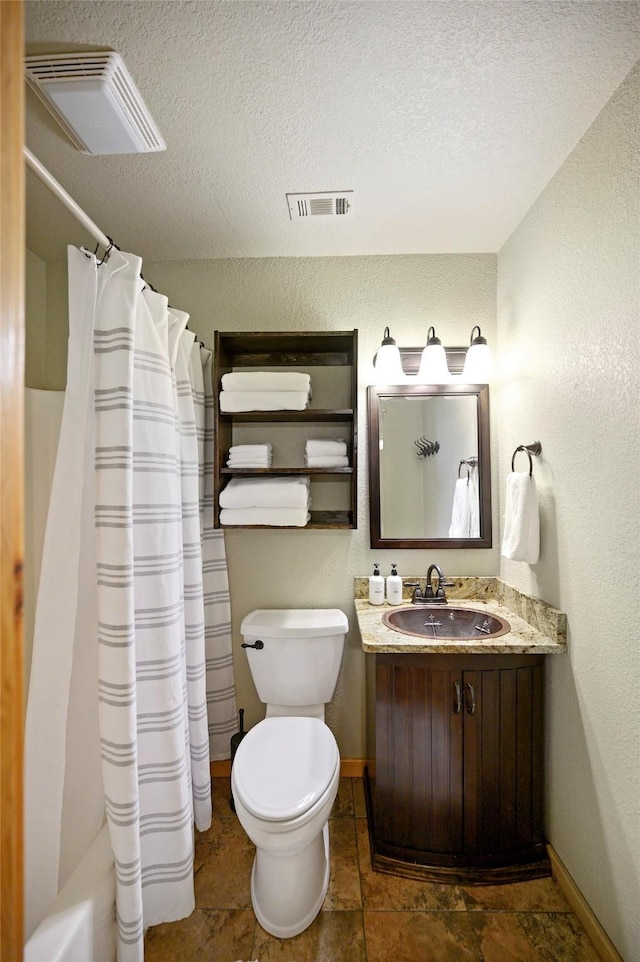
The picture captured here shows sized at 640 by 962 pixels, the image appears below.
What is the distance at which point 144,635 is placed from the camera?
4.83 ft

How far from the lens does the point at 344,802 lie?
6.89 feet

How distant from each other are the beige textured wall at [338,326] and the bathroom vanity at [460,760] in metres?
0.55

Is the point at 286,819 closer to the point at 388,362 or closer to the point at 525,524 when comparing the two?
the point at 525,524

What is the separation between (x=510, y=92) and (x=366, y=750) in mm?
2595

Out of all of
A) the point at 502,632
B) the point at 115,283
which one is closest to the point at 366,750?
the point at 502,632

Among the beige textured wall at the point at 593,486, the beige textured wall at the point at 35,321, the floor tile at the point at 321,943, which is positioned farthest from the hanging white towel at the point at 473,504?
the beige textured wall at the point at 35,321

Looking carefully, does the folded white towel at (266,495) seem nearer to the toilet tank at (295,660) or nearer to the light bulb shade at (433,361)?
the toilet tank at (295,660)

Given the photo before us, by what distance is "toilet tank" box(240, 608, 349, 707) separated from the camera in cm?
200

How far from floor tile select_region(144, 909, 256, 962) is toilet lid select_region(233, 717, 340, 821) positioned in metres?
0.45

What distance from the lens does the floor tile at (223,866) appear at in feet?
5.30

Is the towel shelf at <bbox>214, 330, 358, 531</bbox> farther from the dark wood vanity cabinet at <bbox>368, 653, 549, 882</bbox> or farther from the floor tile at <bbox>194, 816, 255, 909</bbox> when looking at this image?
the floor tile at <bbox>194, 816, 255, 909</bbox>

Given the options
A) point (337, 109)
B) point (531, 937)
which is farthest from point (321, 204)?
point (531, 937)

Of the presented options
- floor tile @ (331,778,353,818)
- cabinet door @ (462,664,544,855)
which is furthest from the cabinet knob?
floor tile @ (331,778,353,818)

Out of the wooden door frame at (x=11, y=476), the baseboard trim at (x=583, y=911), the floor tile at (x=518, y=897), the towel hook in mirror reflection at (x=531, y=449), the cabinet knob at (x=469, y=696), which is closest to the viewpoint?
the wooden door frame at (x=11, y=476)
